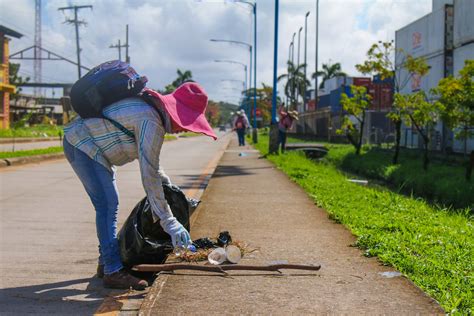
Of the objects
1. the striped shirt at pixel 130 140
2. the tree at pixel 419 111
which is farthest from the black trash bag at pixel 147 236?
the tree at pixel 419 111

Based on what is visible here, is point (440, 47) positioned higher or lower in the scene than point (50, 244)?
higher

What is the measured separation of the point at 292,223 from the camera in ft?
21.9

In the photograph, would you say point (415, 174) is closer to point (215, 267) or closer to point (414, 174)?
point (414, 174)

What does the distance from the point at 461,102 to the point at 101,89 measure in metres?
10.6

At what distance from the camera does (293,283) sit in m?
4.11

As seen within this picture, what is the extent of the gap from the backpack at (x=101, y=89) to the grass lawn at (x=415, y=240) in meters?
2.27

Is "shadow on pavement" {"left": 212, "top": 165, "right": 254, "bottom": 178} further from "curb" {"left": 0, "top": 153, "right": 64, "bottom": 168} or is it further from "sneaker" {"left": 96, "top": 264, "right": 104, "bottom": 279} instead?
"sneaker" {"left": 96, "top": 264, "right": 104, "bottom": 279}

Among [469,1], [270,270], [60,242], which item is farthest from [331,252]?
[469,1]

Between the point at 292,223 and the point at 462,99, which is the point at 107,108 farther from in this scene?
the point at 462,99

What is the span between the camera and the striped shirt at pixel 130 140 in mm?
4016

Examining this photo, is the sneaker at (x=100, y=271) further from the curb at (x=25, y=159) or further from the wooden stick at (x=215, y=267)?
the curb at (x=25, y=159)

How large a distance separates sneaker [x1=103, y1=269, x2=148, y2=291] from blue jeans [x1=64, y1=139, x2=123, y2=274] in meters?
0.04

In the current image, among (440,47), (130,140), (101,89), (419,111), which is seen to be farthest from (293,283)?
(440,47)

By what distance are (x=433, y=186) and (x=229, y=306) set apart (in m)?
10.6
